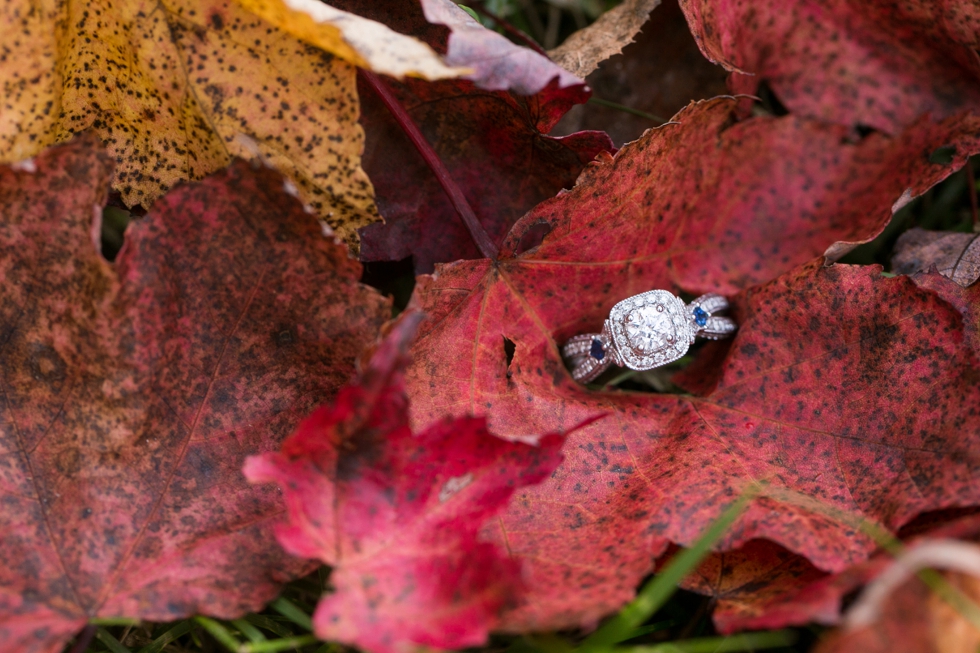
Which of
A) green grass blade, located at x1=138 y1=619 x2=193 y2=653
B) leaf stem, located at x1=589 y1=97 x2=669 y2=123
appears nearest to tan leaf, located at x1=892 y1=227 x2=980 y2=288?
leaf stem, located at x1=589 y1=97 x2=669 y2=123

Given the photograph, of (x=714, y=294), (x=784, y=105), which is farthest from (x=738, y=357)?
(x=784, y=105)

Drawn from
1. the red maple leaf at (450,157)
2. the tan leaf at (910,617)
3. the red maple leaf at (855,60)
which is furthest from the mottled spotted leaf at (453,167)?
the tan leaf at (910,617)

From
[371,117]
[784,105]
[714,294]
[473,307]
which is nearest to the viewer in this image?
[473,307]

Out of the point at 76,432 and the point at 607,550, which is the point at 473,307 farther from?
the point at 76,432

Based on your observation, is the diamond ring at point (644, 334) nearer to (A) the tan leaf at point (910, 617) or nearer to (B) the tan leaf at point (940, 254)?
(B) the tan leaf at point (940, 254)

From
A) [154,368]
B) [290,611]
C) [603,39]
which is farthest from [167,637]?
[603,39]

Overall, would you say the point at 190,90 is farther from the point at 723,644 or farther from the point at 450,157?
the point at 723,644
